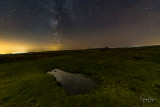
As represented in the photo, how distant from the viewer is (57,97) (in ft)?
36.9

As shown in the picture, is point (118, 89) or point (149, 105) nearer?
point (149, 105)

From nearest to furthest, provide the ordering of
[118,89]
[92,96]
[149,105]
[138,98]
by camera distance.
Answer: [149,105], [138,98], [92,96], [118,89]

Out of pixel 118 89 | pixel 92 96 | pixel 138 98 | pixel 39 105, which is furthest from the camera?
pixel 118 89

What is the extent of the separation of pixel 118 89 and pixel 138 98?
2831 mm

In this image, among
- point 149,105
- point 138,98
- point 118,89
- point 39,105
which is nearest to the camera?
point 149,105

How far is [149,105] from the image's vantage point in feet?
29.4

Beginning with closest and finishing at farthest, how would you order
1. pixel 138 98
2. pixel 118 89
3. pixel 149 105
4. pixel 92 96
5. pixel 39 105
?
pixel 149 105 → pixel 39 105 → pixel 138 98 → pixel 92 96 → pixel 118 89

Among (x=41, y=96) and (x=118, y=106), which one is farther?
(x=41, y=96)

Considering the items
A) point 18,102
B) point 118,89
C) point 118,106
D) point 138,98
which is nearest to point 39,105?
point 18,102

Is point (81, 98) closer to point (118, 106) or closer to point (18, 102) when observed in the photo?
point (118, 106)

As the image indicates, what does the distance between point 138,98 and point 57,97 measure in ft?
33.6

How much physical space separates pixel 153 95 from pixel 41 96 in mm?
14771

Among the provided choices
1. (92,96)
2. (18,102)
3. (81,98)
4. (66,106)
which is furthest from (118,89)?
(18,102)

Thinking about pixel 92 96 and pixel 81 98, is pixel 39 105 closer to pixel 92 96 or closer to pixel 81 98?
pixel 81 98
